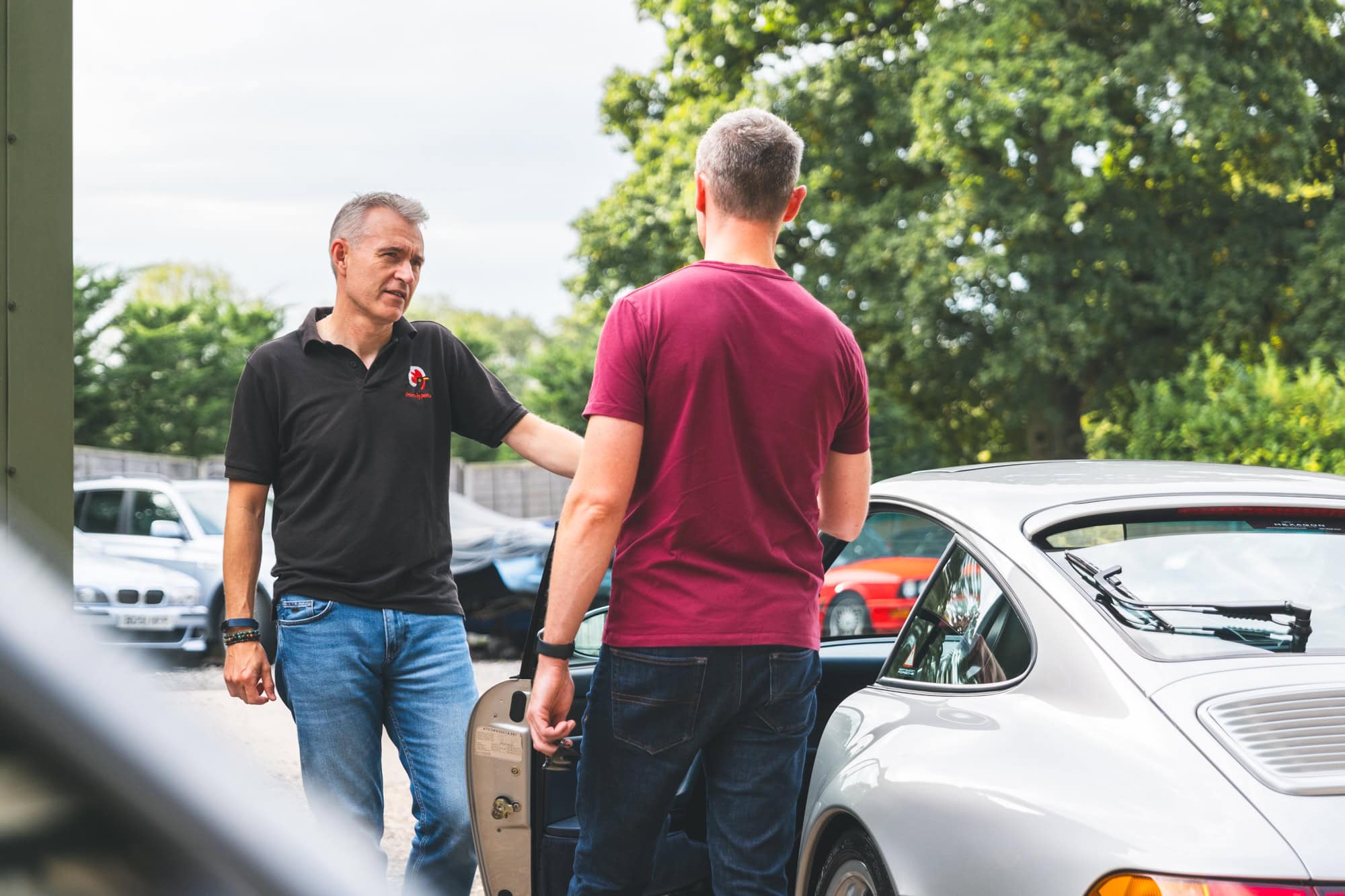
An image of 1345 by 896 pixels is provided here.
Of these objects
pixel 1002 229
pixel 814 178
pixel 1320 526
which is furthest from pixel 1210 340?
pixel 1320 526

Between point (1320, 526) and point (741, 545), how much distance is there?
4.25 ft

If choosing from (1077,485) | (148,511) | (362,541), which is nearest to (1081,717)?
(1077,485)

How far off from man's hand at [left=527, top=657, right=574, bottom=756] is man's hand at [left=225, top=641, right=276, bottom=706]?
821mm

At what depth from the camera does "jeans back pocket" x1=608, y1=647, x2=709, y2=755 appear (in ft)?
7.82

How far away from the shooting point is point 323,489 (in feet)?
9.78

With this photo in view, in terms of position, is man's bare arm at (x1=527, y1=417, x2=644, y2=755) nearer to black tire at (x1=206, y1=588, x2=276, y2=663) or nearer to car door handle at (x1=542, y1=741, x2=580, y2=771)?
car door handle at (x1=542, y1=741, x2=580, y2=771)

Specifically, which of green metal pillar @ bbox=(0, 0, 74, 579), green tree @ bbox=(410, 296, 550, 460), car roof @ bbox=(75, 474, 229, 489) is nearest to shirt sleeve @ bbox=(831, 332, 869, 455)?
green metal pillar @ bbox=(0, 0, 74, 579)

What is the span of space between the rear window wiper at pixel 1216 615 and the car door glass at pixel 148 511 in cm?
1052

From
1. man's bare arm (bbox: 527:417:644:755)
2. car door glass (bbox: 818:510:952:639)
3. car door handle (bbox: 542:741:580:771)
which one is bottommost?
car door glass (bbox: 818:510:952:639)

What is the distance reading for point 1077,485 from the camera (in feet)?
9.55

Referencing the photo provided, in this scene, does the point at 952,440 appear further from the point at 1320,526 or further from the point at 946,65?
the point at 1320,526

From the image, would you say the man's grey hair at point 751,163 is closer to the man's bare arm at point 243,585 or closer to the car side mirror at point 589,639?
the man's bare arm at point 243,585

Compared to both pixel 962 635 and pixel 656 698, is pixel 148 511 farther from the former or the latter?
pixel 656 698

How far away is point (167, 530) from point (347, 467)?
29.7 feet
